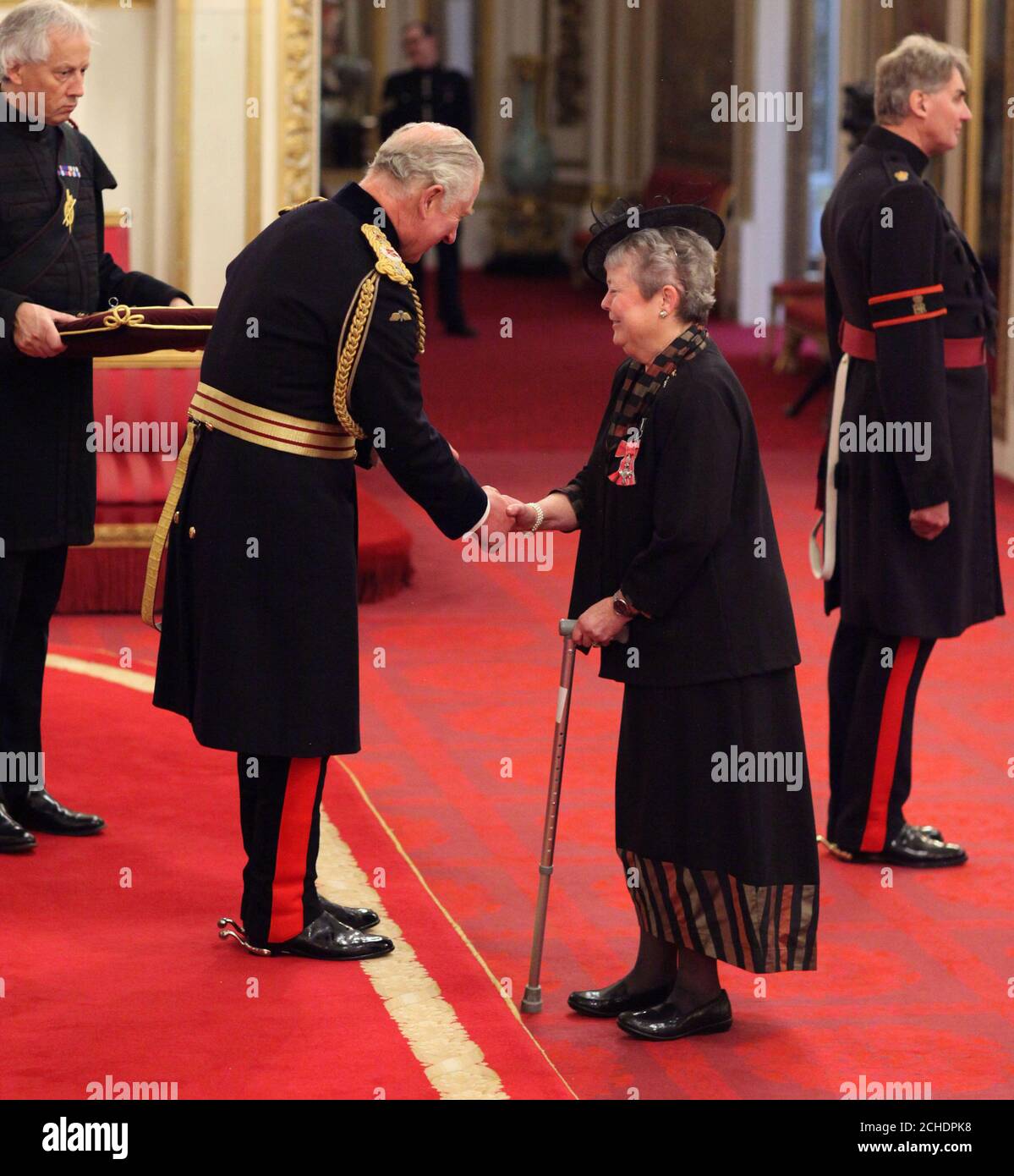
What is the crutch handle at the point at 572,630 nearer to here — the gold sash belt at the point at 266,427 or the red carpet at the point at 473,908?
the gold sash belt at the point at 266,427

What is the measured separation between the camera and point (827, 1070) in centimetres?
353

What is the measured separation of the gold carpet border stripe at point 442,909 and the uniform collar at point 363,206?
1400 mm

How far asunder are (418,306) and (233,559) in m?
0.58

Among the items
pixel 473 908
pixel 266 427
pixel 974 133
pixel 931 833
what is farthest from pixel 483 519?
A: pixel 974 133

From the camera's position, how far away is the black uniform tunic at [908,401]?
443 cm

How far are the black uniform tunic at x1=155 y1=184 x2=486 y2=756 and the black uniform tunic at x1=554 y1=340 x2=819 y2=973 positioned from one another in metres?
0.40

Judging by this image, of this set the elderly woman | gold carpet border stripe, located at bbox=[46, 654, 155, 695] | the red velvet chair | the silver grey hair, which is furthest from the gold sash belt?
the red velvet chair

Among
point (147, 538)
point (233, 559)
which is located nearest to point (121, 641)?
point (147, 538)

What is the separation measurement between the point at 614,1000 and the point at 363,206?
153cm

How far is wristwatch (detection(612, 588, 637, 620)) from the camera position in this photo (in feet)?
11.6

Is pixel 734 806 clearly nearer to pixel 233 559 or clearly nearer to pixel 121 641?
pixel 233 559

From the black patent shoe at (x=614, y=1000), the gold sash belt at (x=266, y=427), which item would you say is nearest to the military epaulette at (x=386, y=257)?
the gold sash belt at (x=266, y=427)

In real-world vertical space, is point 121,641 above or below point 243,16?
below

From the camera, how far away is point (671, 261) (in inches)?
137
